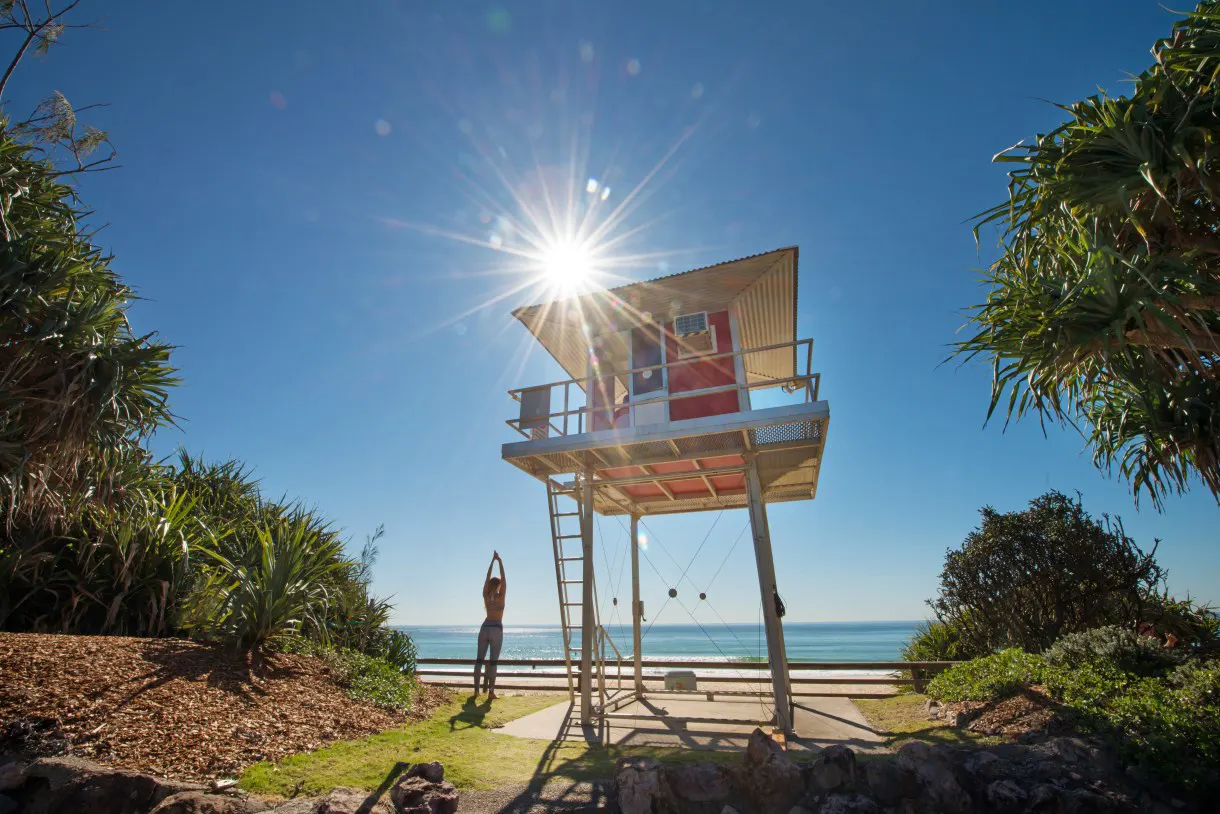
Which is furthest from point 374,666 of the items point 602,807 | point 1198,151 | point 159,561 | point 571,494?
point 1198,151

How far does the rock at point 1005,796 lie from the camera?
157 inches

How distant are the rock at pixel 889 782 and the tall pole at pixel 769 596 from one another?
2857 millimetres

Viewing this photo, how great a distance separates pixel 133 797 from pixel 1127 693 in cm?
994

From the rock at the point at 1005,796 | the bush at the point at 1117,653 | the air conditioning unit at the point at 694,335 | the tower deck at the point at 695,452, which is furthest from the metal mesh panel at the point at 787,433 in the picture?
the bush at the point at 1117,653

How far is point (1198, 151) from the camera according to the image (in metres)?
5.12

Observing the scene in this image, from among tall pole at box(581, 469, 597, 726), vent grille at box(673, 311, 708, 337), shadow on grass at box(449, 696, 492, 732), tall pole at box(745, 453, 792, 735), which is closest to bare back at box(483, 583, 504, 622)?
shadow on grass at box(449, 696, 492, 732)

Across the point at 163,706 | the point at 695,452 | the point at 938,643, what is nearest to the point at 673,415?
the point at 695,452

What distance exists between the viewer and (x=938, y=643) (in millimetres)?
13641

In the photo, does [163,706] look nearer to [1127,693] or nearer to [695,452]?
[695,452]

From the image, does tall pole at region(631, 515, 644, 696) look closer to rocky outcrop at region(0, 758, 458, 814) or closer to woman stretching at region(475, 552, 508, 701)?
woman stretching at region(475, 552, 508, 701)

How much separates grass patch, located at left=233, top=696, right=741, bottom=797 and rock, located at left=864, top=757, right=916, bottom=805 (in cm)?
166

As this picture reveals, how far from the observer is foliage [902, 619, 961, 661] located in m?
13.1

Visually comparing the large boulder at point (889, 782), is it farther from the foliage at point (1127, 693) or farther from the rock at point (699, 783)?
the foliage at point (1127, 693)

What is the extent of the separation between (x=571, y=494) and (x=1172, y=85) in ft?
30.6
